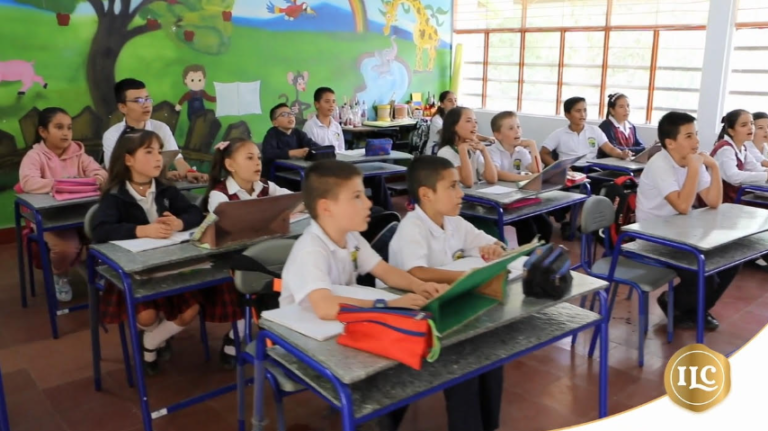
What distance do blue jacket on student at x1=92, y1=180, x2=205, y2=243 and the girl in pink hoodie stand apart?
842 millimetres

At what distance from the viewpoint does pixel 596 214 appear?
2902 millimetres

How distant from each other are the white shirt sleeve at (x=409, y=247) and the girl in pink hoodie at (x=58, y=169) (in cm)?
198

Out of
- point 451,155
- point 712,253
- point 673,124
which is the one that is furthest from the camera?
point 451,155

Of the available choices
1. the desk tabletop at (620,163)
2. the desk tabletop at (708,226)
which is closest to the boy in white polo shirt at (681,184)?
the desk tabletop at (708,226)

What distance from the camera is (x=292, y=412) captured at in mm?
2455

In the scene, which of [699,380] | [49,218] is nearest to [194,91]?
[49,218]

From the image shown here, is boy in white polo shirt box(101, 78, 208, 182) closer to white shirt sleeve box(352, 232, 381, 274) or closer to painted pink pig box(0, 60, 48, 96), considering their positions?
painted pink pig box(0, 60, 48, 96)

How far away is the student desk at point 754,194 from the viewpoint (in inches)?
160

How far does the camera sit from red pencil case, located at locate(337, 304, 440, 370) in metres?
1.37

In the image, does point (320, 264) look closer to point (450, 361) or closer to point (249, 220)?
point (450, 361)

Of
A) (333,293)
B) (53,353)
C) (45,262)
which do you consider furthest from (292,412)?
(45,262)

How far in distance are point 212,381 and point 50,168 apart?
5.90 feet

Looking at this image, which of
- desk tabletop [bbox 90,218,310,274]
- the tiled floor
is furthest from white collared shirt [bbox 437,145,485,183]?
desk tabletop [bbox 90,218,310,274]

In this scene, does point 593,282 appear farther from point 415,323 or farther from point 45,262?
point 45,262
